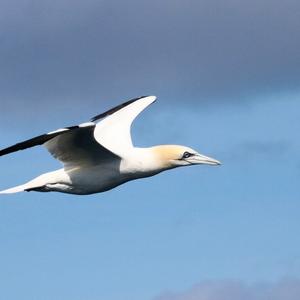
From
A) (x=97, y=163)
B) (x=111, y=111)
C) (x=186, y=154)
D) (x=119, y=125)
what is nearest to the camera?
(x=97, y=163)

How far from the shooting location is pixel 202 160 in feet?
100

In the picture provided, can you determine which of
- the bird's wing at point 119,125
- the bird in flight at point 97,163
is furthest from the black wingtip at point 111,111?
the bird in flight at point 97,163

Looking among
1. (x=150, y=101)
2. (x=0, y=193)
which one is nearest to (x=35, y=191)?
(x=0, y=193)

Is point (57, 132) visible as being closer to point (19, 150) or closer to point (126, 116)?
point (19, 150)

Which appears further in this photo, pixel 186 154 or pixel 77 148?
pixel 186 154

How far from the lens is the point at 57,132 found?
27359mm

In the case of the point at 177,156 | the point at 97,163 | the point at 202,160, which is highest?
the point at 97,163

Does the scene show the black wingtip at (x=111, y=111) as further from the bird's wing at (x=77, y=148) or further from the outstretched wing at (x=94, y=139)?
the bird's wing at (x=77, y=148)

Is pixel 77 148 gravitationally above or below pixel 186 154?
above

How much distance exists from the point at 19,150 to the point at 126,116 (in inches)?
303

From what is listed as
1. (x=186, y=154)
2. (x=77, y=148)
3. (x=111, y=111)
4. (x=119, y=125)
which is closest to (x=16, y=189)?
(x=77, y=148)

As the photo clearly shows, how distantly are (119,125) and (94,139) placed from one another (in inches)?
175

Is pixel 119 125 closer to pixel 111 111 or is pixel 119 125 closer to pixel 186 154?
pixel 111 111

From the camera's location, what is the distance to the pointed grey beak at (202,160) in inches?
1200
